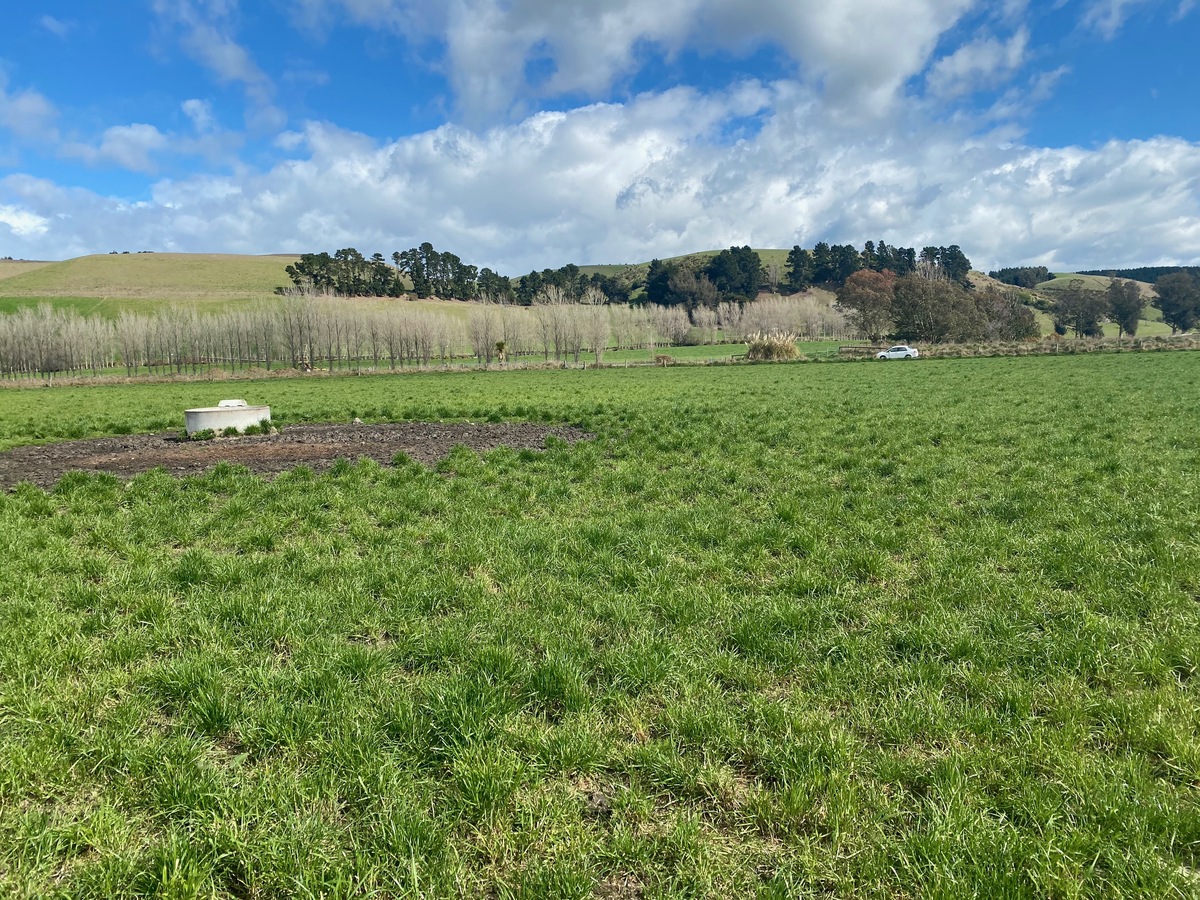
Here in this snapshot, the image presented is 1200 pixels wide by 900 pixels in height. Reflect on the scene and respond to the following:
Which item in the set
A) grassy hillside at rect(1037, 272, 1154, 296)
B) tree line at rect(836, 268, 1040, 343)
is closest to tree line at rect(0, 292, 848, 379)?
tree line at rect(836, 268, 1040, 343)

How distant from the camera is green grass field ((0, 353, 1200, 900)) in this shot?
2.57 m

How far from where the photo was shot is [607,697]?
3773 mm

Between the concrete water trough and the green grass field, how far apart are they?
6.81 meters

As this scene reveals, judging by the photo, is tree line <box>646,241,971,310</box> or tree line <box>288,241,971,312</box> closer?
tree line <box>288,241,971,312</box>

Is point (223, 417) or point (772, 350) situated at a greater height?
point (772, 350)

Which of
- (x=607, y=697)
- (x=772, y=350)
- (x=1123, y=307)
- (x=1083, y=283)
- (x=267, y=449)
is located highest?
(x=1083, y=283)

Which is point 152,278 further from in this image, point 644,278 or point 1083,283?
point 1083,283

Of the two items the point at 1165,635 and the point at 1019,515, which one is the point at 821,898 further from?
the point at 1019,515

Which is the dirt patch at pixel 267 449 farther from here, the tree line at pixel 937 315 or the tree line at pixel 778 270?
the tree line at pixel 778 270

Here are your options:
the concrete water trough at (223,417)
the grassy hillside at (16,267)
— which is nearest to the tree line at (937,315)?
the concrete water trough at (223,417)

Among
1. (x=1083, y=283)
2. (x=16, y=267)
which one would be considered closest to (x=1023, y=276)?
→ (x=1083, y=283)

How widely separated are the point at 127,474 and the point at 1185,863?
43.4 feet

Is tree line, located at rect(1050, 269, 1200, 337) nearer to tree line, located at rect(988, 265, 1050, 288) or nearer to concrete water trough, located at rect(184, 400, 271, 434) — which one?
tree line, located at rect(988, 265, 1050, 288)

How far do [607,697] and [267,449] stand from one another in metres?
11.6
